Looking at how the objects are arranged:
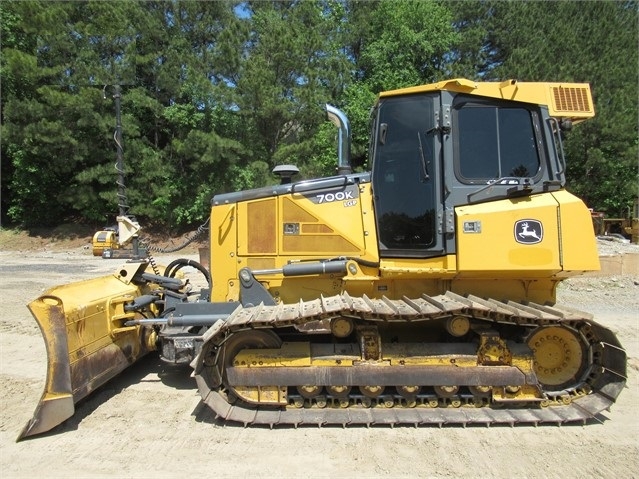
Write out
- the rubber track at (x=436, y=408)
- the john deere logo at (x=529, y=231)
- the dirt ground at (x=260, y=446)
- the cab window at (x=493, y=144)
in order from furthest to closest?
the cab window at (x=493, y=144)
the john deere logo at (x=529, y=231)
the rubber track at (x=436, y=408)
the dirt ground at (x=260, y=446)

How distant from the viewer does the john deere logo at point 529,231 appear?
4102mm

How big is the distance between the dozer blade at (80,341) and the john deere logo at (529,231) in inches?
154

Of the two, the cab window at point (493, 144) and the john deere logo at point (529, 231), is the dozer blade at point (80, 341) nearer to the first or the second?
the cab window at point (493, 144)

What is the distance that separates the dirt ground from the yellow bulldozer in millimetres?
146

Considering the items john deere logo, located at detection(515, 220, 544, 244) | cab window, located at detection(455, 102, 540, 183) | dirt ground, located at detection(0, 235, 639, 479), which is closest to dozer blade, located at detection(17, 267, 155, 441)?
dirt ground, located at detection(0, 235, 639, 479)

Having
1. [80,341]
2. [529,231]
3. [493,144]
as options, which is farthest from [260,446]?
[493,144]

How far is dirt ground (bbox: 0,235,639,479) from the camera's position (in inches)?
130

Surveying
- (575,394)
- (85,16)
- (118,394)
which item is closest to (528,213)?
(575,394)

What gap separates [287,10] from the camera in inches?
1144

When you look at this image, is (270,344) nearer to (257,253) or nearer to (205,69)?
(257,253)

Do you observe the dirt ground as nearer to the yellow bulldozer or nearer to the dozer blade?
the yellow bulldozer

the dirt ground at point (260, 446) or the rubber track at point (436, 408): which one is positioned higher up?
the rubber track at point (436, 408)

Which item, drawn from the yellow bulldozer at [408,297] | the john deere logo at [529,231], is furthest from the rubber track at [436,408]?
the john deere logo at [529,231]

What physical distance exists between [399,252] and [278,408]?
1.78 m
